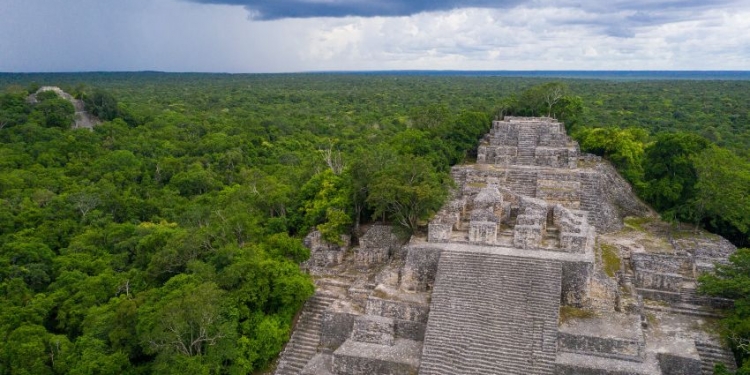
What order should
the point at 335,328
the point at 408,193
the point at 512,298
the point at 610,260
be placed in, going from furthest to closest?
the point at 408,193, the point at 610,260, the point at 335,328, the point at 512,298

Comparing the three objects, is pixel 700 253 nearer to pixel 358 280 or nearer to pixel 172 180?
pixel 358 280

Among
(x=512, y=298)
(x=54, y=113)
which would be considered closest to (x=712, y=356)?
(x=512, y=298)

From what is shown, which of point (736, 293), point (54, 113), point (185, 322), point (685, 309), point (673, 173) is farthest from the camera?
point (54, 113)

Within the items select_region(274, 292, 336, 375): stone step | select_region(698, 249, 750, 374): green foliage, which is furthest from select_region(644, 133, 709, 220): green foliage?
select_region(274, 292, 336, 375): stone step

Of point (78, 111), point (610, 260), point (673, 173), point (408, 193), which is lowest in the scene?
point (610, 260)

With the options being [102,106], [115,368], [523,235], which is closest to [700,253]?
[523,235]

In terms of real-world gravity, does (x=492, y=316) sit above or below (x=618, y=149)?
below

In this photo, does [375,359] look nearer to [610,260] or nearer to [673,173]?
[610,260]

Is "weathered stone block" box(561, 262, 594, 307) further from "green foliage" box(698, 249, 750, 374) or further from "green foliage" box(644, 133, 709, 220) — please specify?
"green foliage" box(644, 133, 709, 220)
